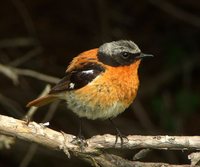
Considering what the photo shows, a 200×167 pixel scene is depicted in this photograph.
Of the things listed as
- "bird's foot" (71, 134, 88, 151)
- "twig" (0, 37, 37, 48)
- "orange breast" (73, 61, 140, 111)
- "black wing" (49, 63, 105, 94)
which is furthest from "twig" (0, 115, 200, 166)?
"twig" (0, 37, 37, 48)

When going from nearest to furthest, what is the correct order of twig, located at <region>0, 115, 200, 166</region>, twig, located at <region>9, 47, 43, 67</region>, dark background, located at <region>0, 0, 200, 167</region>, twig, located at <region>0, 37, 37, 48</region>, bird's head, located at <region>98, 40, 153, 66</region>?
twig, located at <region>0, 115, 200, 166</region> → bird's head, located at <region>98, 40, 153, 66</region> → twig, located at <region>9, 47, 43, 67</region> → twig, located at <region>0, 37, 37, 48</region> → dark background, located at <region>0, 0, 200, 167</region>

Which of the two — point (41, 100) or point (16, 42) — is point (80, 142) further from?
point (16, 42)

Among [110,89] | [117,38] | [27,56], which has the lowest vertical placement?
[110,89]

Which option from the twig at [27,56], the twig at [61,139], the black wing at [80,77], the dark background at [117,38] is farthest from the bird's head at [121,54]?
the dark background at [117,38]

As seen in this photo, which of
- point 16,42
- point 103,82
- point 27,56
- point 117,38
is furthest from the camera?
point 117,38

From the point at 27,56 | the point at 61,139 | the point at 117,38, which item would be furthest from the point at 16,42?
the point at 61,139

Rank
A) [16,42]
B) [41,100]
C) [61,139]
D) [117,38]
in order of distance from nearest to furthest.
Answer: [61,139], [41,100], [16,42], [117,38]

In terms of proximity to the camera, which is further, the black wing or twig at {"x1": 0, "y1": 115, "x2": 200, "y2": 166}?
the black wing

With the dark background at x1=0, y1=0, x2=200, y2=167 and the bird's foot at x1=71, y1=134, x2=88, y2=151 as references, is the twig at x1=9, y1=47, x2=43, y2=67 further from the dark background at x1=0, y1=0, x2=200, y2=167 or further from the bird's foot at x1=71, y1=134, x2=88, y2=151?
the bird's foot at x1=71, y1=134, x2=88, y2=151
